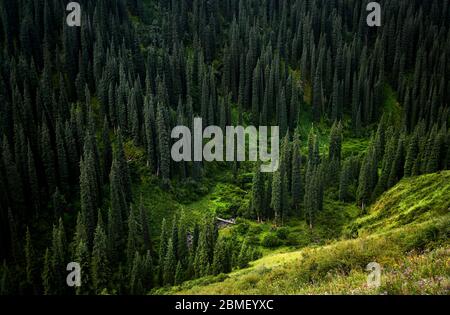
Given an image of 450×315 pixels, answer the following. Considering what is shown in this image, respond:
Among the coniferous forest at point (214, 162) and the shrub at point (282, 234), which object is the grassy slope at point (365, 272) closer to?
the coniferous forest at point (214, 162)

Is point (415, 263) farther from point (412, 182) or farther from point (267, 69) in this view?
point (267, 69)

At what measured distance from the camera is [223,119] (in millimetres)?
142375

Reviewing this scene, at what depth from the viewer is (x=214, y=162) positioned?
132375 mm

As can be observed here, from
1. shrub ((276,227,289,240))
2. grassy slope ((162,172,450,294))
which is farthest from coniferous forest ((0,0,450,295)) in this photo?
shrub ((276,227,289,240))

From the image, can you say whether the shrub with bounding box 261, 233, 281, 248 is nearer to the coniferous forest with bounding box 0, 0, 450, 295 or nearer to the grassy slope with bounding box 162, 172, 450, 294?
the coniferous forest with bounding box 0, 0, 450, 295

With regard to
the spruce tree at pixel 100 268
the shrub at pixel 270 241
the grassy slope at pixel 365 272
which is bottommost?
the shrub at pixel 270 241

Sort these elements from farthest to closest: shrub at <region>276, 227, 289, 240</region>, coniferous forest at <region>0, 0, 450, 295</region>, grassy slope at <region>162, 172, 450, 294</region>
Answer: shrub at <region>276, 227, 289, 240</region> < coniferous forest at <region>0, 0, 450, 295</region> < grassy slope at <region>162, 172, 450, 294</region>

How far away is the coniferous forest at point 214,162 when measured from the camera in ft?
214

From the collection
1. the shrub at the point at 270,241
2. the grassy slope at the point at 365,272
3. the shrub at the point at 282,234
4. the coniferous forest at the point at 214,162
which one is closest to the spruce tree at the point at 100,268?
the coniferous forest at the point at 214,162

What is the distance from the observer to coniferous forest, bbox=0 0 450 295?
65.4 m

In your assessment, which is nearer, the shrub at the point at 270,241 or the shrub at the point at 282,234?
the shrub at the point at 270,241

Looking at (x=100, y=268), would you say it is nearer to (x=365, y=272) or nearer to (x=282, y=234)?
(x=282, y=234)

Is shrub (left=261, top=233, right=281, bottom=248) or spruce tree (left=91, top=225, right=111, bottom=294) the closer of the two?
spruce tree (left=91, top=225, right=111, bottom=294)

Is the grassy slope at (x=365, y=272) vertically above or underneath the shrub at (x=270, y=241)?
above
